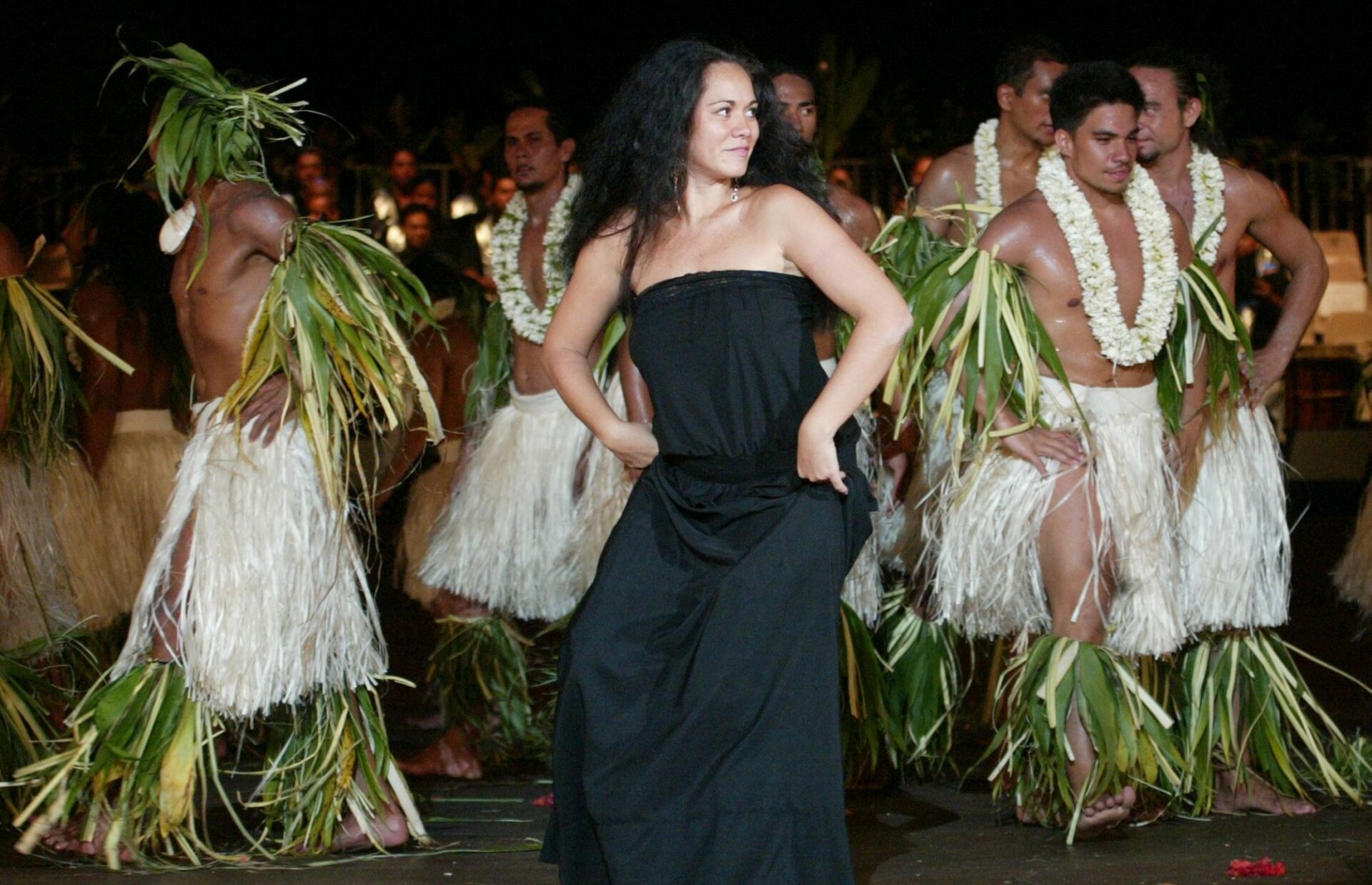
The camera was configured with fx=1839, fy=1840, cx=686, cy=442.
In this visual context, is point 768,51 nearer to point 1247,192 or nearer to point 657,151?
point 1247,192

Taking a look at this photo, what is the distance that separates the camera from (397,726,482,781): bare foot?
407 cm

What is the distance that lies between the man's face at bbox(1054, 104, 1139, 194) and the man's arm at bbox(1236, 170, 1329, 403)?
58 cm

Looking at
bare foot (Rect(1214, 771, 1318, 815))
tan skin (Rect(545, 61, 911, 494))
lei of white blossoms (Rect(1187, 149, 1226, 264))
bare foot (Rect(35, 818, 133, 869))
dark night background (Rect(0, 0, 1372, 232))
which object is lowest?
bare foot (Rect(1214, 771, 1318, 815))

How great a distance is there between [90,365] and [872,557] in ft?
6.85

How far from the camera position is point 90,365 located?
4621 mm

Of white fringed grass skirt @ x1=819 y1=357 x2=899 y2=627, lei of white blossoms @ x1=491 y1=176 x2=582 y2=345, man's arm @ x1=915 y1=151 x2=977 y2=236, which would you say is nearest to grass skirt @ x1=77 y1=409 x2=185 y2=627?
lei of white blossoms @ x1=491 y1=176 x2=582 y2=345

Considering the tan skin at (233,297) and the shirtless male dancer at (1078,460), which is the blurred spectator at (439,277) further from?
the shirtless male dancer at (1078,460)

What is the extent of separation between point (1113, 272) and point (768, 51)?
513 cm

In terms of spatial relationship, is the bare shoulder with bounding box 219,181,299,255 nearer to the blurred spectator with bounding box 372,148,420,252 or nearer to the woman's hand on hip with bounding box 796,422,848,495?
the woman's hand on hip with bounding box 796,422,848,495

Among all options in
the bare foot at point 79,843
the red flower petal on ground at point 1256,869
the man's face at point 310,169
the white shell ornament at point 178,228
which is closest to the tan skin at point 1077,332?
the red flower petal on ground at point 1256,869

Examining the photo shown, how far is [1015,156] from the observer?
4.32 m

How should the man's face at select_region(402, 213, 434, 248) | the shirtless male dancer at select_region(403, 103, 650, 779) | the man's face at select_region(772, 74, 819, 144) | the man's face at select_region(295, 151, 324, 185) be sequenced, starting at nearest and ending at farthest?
the man's face at select_region(772, 74, 819, 144)
the shirtless male dancer at select_region(403, 103, 650, 779)
the man's face at select_region(402, 213, 434, 248)
the man's face at select_region(295, 151, 324, 185)

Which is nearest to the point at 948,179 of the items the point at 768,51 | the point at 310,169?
the point at 310,169

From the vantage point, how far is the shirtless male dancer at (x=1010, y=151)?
4.29 meters
